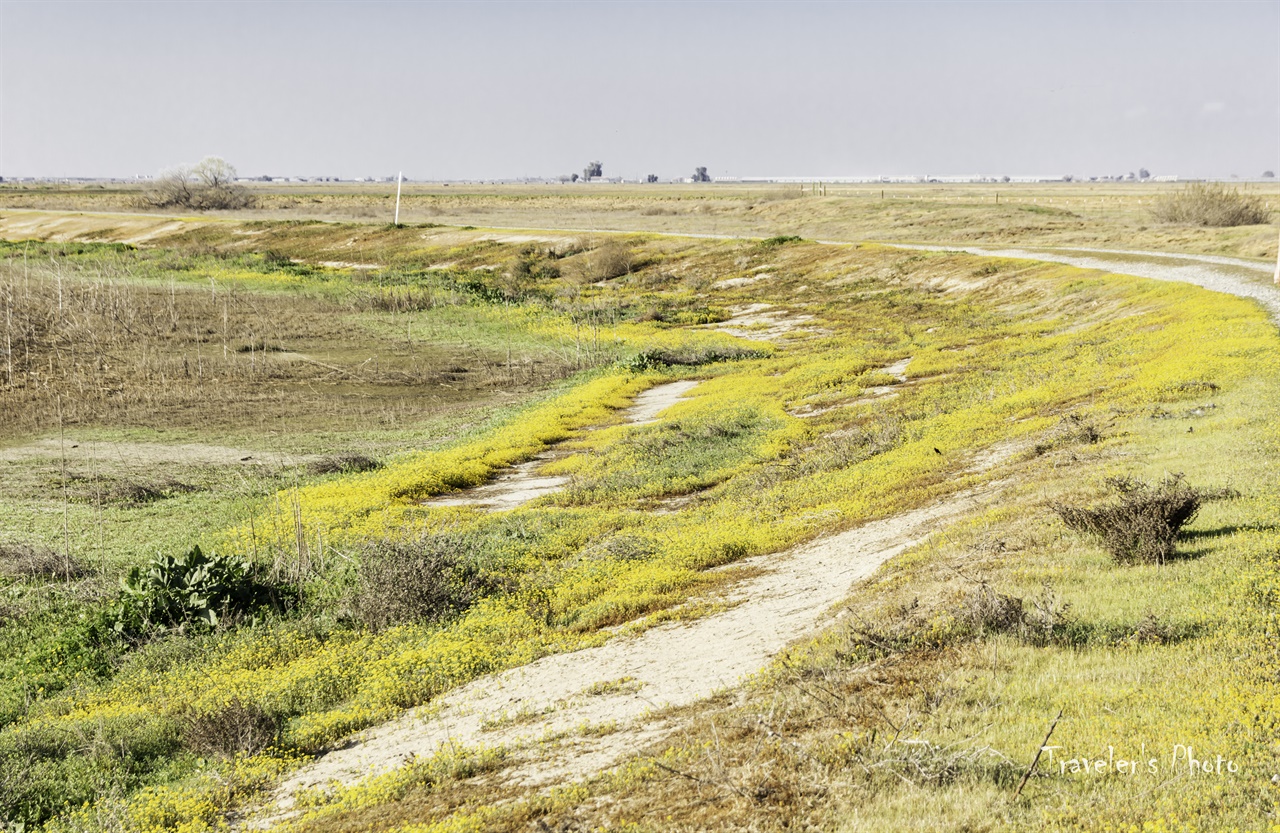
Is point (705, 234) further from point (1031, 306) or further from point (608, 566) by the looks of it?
point (608, 566)

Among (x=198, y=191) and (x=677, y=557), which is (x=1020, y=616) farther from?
(x=198, y=191)

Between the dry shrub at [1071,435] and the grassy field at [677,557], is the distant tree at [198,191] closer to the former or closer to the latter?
the grassy field at [677,557]

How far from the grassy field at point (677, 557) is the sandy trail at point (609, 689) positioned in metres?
0.36

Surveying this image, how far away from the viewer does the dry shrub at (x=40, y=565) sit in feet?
46.6

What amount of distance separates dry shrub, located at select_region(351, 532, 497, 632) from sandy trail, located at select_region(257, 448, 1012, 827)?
2.51 m

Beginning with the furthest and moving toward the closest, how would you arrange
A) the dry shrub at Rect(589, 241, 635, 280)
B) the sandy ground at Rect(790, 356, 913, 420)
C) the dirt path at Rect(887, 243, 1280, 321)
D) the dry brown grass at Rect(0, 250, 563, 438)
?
the dry shrub at Rect(589, 241, 635, 280) < the dry brown grass at Rect(0, 250, 563, 438) < the dirt path at Rect(887, 243, 1280, 321) < the sandy ground at Rect(790, 356, 913, 420)

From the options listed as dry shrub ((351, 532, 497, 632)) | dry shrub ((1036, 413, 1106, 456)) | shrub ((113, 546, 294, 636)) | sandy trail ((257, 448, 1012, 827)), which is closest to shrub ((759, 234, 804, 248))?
dry shrub ((1036, 413, 1106, 456))

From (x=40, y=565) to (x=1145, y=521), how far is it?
14.9 metres

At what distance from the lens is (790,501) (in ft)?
52.9

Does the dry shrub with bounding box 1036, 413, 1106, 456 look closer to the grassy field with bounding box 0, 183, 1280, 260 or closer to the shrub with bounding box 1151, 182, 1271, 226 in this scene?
the grassy field with bounding box 0, 183, 1280, 260

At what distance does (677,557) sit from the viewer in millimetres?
13586

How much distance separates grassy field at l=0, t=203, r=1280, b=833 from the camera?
6.41 metres

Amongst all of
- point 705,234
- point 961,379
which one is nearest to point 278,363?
point 961,379

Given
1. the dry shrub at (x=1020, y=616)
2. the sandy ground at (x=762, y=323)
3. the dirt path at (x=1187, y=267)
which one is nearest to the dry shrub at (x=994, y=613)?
the dry shrub at (x=1020, y=616)
